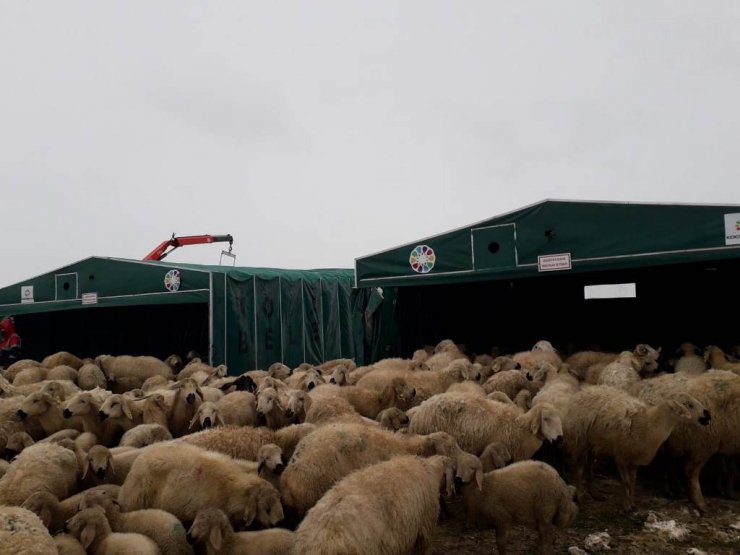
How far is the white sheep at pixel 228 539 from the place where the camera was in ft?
15.3

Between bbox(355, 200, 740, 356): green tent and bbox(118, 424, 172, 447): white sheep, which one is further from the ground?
bbox(355, 200, 740, 356): green tent

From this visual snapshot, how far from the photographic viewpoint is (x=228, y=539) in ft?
15.7

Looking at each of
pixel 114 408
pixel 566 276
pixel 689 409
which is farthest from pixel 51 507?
pixel 566 276

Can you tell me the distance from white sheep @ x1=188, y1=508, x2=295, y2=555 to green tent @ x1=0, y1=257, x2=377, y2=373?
Result: 438 inches

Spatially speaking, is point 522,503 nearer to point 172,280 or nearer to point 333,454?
point 333,454

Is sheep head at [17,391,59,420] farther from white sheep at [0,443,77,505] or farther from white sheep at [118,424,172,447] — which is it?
white sheep at [0,443,77,505]

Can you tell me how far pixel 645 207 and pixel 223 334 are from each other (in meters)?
10.6

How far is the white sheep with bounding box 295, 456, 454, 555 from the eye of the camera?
427 centimetres

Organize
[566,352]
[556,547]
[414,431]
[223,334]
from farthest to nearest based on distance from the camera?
[223,334]
[566,352]
[414,431]
[556,547]

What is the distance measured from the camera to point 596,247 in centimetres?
1180

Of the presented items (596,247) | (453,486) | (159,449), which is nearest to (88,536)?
(159,449)

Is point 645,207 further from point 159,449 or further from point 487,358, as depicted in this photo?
point 159,449

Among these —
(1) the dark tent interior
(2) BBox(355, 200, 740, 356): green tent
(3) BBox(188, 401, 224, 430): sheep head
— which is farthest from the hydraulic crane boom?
(3) BBox(188, 401, 224, 430): sheep head

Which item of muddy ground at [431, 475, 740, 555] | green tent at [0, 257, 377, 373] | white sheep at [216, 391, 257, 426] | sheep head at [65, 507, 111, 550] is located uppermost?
green tent at [0, 257, 377, 373]
